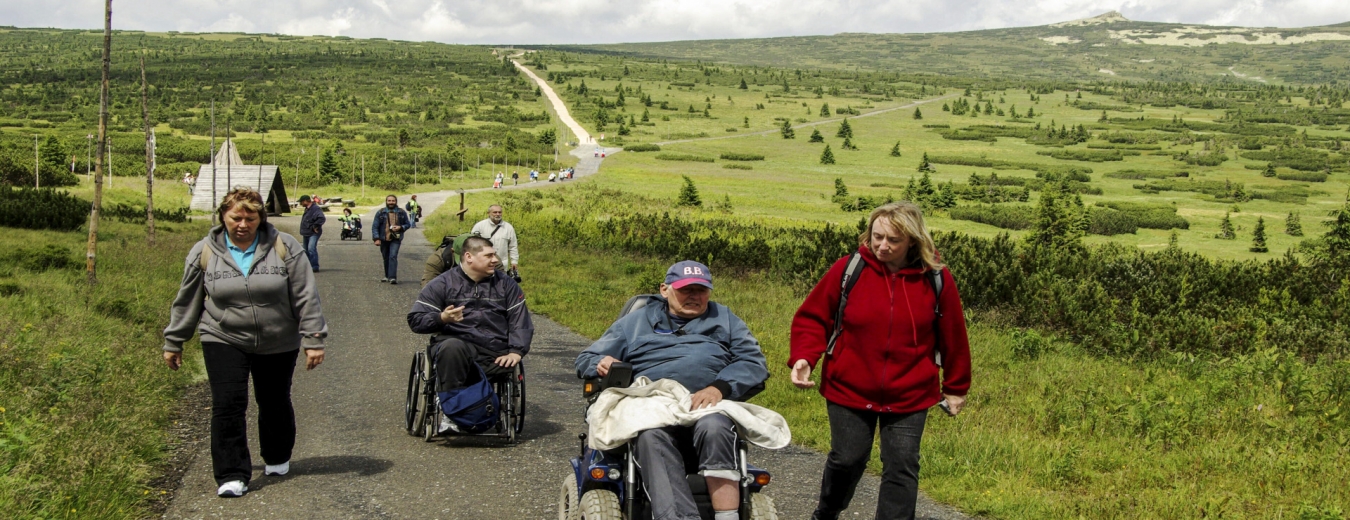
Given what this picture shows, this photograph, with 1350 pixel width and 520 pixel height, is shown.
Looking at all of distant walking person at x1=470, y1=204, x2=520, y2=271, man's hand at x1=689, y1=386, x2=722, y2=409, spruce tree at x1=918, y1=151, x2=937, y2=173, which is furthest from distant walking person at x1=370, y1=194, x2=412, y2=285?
spruce tree at x1=918, y1=151, x2=937, y2=173

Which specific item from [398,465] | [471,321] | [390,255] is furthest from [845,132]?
[398,465]

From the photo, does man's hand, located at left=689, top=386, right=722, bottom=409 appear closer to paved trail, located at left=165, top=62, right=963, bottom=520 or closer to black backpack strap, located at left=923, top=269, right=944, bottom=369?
black backpack strap, located at left=923, top=269, right=944, bottom=369

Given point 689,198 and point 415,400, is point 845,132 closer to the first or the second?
point 689,198

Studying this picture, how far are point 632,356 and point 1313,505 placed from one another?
4374 mm

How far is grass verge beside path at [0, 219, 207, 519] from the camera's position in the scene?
5867 mm

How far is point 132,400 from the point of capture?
27.5ft

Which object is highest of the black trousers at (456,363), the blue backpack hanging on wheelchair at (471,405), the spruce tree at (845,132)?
the spruce tree at (845,132)

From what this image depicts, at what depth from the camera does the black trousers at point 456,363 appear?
7.77 metres

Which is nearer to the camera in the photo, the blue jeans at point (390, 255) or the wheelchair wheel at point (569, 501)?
the wheelchair wheel at point (569, 501)

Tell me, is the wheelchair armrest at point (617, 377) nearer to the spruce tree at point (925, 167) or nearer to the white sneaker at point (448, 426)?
the white sneaker at point (448, 426)

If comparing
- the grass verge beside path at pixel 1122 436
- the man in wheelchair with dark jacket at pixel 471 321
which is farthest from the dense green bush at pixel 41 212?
the man in wheelchair with dark jacket at pixel 471 321

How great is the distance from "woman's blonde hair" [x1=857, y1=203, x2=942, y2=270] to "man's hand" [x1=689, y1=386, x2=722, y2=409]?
0.98 m

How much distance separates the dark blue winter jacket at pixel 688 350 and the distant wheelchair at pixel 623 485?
0.41ft

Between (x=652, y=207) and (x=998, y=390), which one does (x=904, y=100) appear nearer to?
(x=652, y=207)
